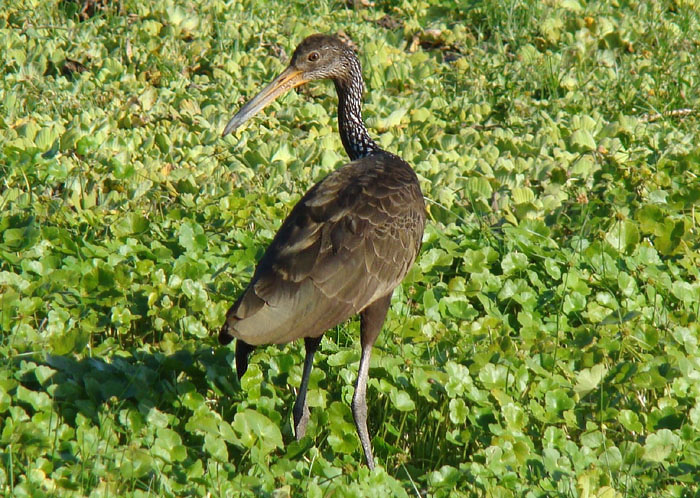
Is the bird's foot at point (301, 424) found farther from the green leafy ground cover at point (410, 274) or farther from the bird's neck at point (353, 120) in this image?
the bird's neck at point (353, 120)

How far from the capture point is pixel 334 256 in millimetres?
3805

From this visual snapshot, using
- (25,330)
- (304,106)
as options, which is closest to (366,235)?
(25,330)

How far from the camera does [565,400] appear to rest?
12.9 ft

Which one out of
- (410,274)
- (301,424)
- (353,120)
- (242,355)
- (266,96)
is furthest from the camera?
(353,120)

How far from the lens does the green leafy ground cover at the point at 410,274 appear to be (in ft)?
11.9

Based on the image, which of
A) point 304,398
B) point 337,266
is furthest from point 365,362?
point 337,266

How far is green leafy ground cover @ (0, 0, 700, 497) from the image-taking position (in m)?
3.64

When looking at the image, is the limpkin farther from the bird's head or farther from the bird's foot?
the bird's head

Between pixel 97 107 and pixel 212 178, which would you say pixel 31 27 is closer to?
pixel 97 107

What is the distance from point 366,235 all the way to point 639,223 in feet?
6.60

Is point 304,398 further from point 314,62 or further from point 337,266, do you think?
point 314,62

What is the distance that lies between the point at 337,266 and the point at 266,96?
1.49 m

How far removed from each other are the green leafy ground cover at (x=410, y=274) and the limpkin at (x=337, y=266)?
254 millimetres

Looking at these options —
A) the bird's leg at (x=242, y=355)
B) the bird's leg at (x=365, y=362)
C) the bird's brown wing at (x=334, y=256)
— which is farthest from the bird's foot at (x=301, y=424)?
the bird's brown wing at (x=334, y=256)
